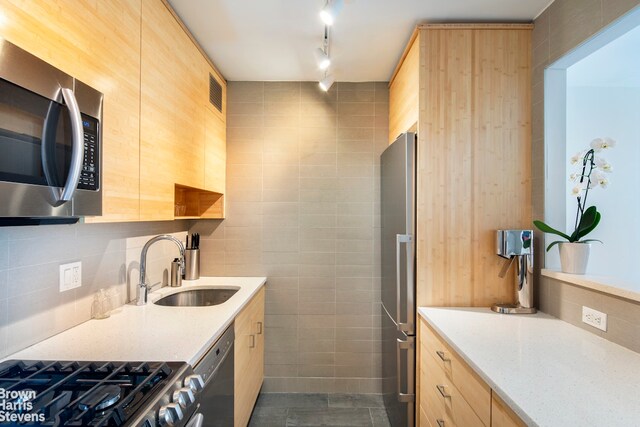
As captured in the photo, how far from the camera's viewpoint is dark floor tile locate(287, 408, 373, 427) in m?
2.34

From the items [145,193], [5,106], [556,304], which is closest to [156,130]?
[145,193]

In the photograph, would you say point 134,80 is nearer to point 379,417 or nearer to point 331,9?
point 331,9

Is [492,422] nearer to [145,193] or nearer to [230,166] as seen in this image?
[145,193]

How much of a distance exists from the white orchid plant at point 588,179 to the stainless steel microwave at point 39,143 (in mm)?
2016

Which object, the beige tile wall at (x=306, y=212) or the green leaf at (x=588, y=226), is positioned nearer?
the green leaf at (x=588, y=226)

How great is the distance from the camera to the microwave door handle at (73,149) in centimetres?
86

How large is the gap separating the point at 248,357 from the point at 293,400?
776 mm

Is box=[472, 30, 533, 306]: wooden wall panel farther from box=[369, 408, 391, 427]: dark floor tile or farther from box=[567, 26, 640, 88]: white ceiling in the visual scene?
box=[369, 408, 391, 427]: dark floor tile

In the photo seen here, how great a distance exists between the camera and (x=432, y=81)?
6.29 feet

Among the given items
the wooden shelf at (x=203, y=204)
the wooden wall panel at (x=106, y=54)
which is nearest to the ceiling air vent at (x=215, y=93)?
the wooden shelf at (x=203, y=204)

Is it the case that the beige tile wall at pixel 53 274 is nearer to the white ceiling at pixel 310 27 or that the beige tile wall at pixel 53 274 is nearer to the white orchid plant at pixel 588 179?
the white ceiling at pixel 310 27

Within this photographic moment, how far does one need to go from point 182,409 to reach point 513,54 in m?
2.37

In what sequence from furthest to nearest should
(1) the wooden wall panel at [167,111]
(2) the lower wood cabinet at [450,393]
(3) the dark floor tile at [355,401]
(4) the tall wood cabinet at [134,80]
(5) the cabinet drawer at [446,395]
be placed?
(3) the dark floor tile at [355,401]
(1) the wooden wall panel at [167,111]
(5) the cabinet drawer at [446,395]
(2) the lower wood cabinet at [450,393]
(4) the tall wood cabinet at [134,80]

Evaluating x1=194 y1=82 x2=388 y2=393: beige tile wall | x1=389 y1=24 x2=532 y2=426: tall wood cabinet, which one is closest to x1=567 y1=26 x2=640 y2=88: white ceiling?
x1=389 y1=24 x2=532 y2=426: tall wood cabinet
